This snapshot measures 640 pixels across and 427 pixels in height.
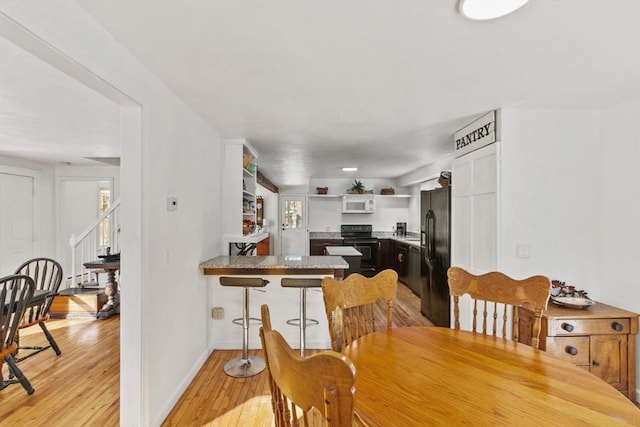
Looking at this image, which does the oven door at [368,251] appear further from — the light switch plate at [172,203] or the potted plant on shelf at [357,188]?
the light switch plate at [172,203]

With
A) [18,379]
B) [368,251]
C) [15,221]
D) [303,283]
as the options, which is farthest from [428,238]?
[15,221]

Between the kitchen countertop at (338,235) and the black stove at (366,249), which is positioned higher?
the kitchen countertop at (338,235)

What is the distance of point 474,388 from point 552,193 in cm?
225

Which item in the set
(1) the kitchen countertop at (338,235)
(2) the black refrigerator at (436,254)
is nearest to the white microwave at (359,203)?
(1) the kitchen countertop at (338,235)

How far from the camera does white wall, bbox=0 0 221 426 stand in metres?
1.35

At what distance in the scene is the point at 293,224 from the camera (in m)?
A: 7.90

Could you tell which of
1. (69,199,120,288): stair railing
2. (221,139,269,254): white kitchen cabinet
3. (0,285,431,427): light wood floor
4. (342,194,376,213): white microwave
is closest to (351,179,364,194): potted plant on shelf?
(342,194,376,213): white microwave

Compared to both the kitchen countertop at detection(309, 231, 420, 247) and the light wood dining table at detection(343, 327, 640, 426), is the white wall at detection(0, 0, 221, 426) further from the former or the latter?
the kitchen countertop at detection(309, 231, 420, 247)

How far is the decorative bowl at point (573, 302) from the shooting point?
2.34 meters

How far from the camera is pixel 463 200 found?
316 cm

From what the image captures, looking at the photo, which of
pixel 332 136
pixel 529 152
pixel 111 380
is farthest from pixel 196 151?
pixel 529 152

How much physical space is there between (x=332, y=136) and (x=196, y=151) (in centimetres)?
146

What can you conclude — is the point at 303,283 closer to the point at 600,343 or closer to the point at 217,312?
the point at 217,312

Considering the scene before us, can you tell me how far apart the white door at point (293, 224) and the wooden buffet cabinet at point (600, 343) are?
5957 mm
